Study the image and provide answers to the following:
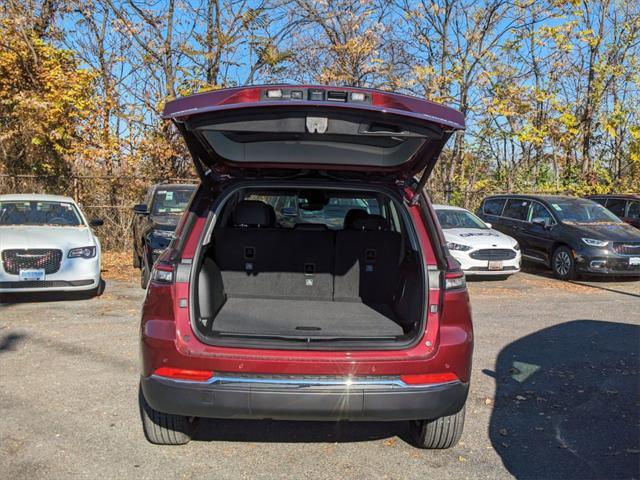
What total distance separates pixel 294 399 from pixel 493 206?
1232cm

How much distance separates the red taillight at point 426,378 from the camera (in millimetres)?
3176

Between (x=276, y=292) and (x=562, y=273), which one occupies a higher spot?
(x=276, y=292)

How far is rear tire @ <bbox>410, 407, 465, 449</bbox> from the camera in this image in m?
3.64

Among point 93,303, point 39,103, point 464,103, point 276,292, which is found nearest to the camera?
point 276,292

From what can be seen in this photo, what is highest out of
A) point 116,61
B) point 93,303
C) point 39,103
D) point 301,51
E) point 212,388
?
point 301,51

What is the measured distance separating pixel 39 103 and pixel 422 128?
12154 millimetres

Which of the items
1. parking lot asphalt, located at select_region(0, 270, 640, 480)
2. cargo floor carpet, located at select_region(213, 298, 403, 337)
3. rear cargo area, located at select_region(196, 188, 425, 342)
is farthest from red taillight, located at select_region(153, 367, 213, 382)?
rear cargo area, located at select_region(196, 188, 425, 342)

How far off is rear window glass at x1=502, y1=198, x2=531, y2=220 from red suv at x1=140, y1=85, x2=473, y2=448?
382 inches

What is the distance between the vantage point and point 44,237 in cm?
818

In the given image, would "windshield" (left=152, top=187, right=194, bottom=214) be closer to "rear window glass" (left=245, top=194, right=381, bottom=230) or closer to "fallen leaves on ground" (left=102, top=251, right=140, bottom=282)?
"fallen leaves on ground" (left=102, top=251, right=140, bottom=282)

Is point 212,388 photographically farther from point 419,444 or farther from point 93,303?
point 93,303

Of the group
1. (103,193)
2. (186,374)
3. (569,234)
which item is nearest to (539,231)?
(569,234)

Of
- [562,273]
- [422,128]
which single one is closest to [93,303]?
[422,128]

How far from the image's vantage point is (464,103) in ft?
61.7
